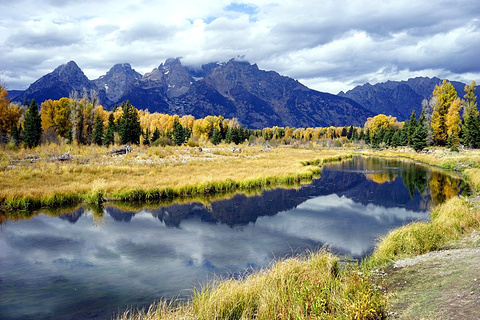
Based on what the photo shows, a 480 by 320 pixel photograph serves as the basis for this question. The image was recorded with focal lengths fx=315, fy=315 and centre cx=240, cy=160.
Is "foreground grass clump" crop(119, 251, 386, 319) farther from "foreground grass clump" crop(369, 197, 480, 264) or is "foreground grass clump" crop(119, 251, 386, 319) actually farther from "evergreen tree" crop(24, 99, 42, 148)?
"evergreen tree" crop(24, 99, 42, 148)

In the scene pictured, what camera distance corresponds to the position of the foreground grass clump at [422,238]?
40.4 ft

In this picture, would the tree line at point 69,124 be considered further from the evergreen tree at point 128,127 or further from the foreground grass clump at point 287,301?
the foreground grass clump at point 287,301

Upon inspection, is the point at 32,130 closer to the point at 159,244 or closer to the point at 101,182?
the point at 101,182

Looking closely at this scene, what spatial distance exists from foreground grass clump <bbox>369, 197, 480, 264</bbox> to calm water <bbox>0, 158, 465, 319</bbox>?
1.24 metres

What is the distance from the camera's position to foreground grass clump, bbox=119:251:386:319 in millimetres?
6957

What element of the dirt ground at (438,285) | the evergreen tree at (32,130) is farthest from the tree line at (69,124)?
the dirt ground at (438,285)

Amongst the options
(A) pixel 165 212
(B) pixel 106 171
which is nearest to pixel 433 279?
(A) pixel 165 212

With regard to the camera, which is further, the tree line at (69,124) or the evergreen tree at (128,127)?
the evergreen tree at (128,127)

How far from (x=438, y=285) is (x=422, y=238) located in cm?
457

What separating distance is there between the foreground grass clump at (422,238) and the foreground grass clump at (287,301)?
4180 millimetres

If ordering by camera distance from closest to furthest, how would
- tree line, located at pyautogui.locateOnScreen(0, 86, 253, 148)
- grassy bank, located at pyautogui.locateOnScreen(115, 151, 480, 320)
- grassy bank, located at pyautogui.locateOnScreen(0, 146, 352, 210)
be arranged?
grassy bank, located at pyautogui.locateOnScreen(115, 151, 480, 320), grassy bank, located at pyautogui.locateOnScreen(0, 146, 352, 210), tree line, located at pyautogui.locateOnScreen(0, 86, 253, 148)

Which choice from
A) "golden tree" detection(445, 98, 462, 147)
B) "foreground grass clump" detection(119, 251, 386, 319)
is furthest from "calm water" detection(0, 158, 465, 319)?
"golden tree" detection(445, 98, 462, 147)

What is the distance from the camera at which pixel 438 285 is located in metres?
8.61

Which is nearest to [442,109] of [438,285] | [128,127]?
[128,127]
